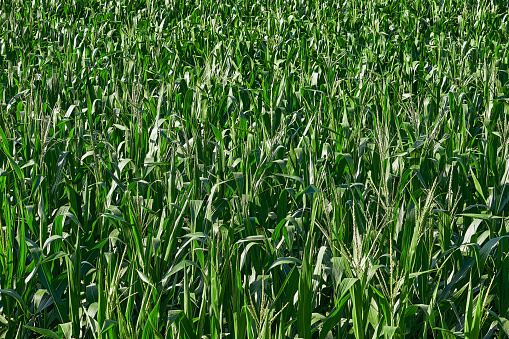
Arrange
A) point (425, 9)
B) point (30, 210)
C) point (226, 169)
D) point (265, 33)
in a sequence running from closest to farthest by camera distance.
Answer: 1. point (30, 210)
2. point (226, 169)
3. point (265, 33)
4. point (425, 9)

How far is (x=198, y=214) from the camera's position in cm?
227

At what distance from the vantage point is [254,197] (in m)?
2.48

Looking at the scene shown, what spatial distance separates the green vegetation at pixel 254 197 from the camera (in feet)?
5.78

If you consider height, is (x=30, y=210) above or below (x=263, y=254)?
above

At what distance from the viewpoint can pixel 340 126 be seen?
325 centimetres

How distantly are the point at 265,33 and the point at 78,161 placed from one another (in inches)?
143

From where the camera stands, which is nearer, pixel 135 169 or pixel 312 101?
pixel 135 169

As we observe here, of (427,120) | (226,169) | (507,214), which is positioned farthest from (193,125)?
(507,214)

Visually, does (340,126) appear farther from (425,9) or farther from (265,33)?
(425,9)

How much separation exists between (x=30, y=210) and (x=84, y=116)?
1.65 metres

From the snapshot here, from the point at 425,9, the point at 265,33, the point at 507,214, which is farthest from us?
the point at 425,9

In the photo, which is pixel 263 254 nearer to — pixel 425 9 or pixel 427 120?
pixel 427 120

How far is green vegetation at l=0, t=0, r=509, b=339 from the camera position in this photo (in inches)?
69.4

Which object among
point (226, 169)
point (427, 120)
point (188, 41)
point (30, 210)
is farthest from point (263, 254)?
→ point (188, 41)
